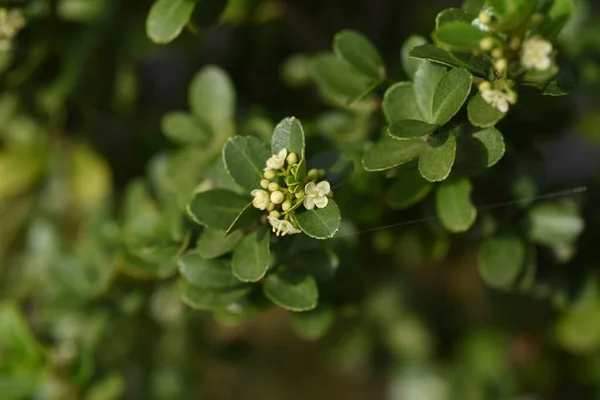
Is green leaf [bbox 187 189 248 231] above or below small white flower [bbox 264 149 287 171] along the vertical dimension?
below

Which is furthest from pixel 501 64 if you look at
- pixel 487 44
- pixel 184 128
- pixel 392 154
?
pixel 184 128

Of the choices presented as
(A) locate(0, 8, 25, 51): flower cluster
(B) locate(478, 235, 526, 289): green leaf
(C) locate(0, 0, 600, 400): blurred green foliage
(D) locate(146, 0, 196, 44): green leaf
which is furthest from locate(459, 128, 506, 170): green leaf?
(A) locate(0, 8, 25, 51): flower cluster

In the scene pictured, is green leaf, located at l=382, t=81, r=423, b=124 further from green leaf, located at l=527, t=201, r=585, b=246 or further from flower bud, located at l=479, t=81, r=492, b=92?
green leaf, located at l=527, t=201, r=585, b=246

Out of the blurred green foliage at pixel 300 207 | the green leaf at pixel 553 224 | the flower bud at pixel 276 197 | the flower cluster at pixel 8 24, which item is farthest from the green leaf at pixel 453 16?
the flower cluster at pixel 8 24

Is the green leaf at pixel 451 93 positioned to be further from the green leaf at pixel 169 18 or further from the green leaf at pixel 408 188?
the green leaf at pixel 169 18

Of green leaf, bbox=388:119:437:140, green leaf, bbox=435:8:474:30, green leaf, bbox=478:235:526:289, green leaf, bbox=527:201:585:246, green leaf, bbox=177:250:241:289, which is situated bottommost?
green leaf, bbox=478:235:526:289

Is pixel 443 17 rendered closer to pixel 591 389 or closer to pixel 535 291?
pixel 535 291

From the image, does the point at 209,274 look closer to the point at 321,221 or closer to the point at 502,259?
the point at 321,221

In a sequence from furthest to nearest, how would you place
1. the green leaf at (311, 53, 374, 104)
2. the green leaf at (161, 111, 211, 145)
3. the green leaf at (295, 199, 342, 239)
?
the green leaf at (161, 111, 211, 145) < the green leaf at (311, 53, 374, 104) < the green leaf at (295, 199, 342, 239)
